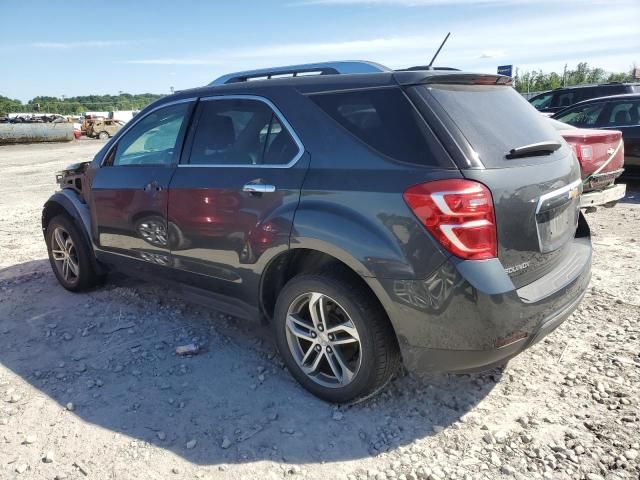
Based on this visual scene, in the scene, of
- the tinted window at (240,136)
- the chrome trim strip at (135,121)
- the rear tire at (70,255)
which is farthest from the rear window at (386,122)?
the rear tire at (70,255)

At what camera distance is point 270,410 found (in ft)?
9.53

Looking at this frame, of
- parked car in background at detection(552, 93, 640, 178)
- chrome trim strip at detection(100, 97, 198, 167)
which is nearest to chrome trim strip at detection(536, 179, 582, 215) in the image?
chrome trim strip at detection(100, 97, 198, 167)

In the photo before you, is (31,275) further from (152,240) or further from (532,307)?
(532,307)

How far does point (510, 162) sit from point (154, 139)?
2.67 m

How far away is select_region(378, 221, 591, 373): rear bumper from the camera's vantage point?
231 centimetres

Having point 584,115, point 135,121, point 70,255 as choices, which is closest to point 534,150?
point 135,121

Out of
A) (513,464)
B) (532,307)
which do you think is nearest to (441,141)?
(532,307)

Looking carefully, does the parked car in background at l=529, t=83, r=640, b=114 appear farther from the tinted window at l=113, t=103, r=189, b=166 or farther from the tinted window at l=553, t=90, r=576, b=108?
the tinted window at l=113, t=103, r=189, b=166

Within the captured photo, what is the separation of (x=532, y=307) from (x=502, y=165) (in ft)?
2.30

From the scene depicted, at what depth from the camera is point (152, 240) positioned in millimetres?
3783

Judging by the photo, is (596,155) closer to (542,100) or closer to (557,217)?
(557,217)

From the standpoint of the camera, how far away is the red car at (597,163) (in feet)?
18.7

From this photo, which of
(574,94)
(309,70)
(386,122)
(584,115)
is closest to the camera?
(386,122)

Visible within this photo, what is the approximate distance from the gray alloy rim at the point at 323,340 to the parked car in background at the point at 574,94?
39.8 ft
